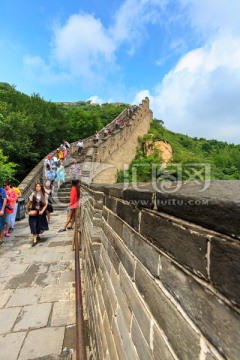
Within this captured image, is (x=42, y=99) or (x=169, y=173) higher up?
(x=42, y=99)

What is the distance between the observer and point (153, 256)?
109 centimetres

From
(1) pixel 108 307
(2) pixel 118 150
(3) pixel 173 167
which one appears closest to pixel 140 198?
(1) pixel 108 307

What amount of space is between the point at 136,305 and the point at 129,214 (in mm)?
527

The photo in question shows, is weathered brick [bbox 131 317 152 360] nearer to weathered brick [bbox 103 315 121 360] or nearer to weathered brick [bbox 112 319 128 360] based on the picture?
weathered brick [bbox 112 319 128 360]

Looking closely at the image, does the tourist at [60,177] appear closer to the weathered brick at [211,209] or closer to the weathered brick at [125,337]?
the weathered brick at [125,337]

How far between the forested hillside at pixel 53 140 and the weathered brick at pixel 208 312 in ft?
33.6

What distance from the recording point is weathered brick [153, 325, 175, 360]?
0.89 meters

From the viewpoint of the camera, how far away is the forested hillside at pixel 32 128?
1631 cm

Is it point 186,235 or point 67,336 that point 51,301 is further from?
point 186,235

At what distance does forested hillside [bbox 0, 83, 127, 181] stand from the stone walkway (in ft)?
31.0

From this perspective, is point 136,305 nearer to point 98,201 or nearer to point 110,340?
point 110,340

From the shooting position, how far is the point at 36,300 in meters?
4.08

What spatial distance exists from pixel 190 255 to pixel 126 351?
99 cm

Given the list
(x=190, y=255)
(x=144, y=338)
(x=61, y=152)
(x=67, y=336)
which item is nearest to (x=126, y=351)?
(x=144, y=338)
